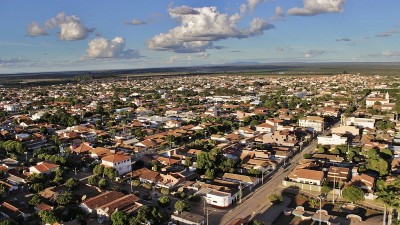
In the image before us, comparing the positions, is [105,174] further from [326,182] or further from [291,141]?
[291,141]

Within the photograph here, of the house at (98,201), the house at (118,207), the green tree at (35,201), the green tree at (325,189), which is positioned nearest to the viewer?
the house at (118,207)

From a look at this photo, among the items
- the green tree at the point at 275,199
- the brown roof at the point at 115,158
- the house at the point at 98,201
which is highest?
the brown roof at the point at 115,158

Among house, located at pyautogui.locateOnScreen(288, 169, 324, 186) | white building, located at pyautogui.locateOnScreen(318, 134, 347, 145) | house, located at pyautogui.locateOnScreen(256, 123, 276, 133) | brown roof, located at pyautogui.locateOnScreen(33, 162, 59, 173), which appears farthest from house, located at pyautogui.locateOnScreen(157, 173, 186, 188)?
house, located at pyautogui.locateOnScreen(256, 123, 276, 133)

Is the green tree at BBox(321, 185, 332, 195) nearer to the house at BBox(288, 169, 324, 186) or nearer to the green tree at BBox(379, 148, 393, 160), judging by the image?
the house at BBox(288, 169, 324, 186)

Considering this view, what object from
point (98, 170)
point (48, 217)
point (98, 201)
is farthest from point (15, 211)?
point (98, 170)

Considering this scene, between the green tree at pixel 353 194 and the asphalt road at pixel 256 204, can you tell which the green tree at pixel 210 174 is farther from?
the green tree at pixel 353 194

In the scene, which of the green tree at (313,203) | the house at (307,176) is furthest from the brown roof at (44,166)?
the green tree at (313,203)
